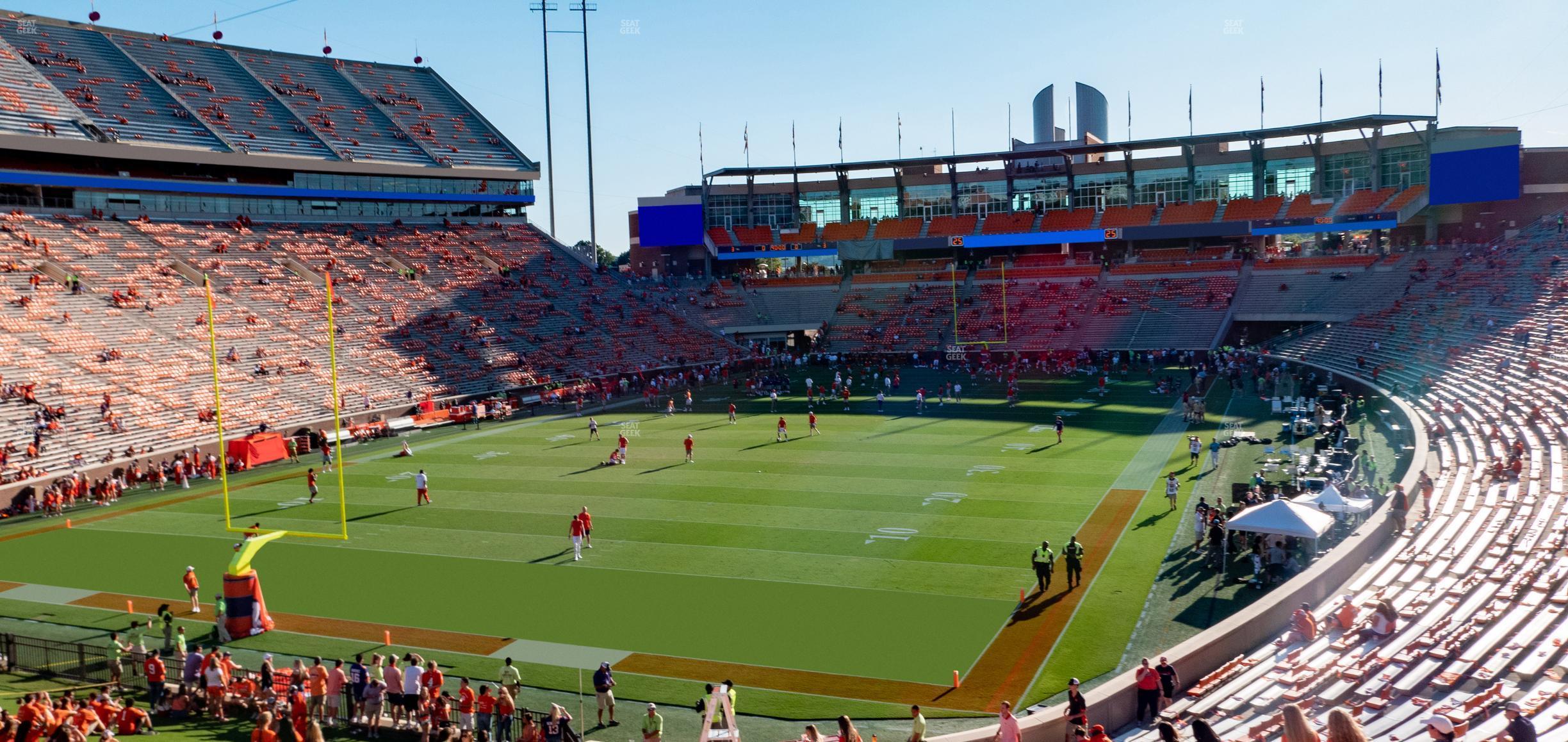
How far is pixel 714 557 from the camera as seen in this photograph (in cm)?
2269

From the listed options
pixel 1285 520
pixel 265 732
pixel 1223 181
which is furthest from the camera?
pixel 1223 181

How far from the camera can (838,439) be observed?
3678 centimetres

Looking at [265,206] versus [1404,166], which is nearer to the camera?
[265,206]

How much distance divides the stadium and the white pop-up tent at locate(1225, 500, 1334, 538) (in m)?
0.09

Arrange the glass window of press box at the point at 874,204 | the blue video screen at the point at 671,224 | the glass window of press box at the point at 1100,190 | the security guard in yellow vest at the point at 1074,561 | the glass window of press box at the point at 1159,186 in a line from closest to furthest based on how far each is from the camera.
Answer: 1. the security guard in yellow vest at the point at 1074,561
2. the glass window of press box at the point at 1159,186
3. the glass window of press box at the point at 1100,190
4. the glass window of press box at the point at 874,204
5. the blue video screen at the point at 671,224

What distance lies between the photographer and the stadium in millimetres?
15289

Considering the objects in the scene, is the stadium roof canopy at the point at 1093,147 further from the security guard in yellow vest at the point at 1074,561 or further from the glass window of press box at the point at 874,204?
the security guard in yellow vest at the point at 1074,561

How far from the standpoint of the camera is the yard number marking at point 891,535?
23453 mm

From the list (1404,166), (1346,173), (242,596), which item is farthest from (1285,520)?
(1346,173)

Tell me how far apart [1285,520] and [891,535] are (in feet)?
25.9

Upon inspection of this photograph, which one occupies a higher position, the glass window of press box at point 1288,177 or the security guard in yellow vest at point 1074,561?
the glass window of press box at point 1288,177

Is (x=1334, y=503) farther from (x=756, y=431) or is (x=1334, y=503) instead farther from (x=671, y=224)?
(x=671, y=224)

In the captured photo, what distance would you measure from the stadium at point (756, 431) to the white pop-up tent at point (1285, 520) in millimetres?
88

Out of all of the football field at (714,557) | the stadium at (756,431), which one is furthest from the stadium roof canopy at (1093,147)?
A: the football field at (714,557)
